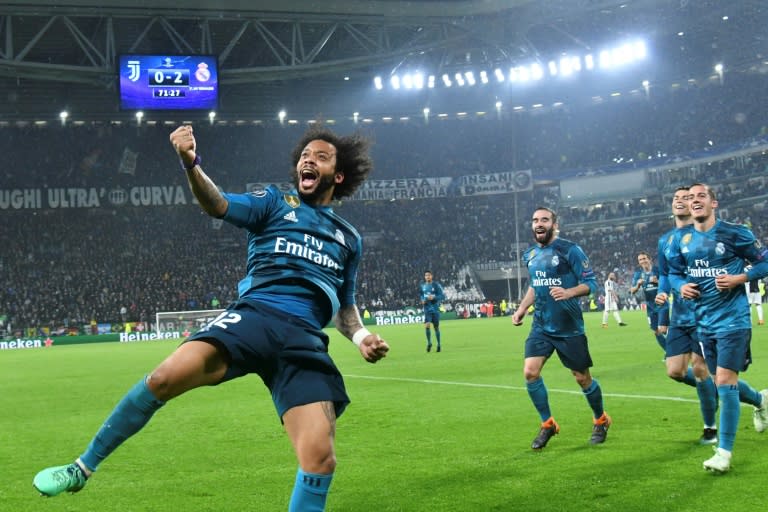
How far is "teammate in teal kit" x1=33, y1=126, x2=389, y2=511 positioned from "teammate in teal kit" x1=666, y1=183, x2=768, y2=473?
12.1 feet

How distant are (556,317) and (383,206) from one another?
52.8 metres

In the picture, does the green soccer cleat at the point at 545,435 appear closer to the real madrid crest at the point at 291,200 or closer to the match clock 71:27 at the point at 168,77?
the real madrid crest at the point at 291,200

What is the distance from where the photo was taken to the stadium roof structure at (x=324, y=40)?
3697cm

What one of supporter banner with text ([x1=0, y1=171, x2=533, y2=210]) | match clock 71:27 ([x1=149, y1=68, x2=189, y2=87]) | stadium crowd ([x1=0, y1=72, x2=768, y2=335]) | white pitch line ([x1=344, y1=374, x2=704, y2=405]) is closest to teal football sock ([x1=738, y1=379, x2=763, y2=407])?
white pitch line ([x1=344, y1=374, x2=704, y2=405])

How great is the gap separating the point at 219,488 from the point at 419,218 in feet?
182

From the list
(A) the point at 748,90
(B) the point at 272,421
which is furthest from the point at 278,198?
(A) the point at 748,90

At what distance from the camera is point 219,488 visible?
6.91 m

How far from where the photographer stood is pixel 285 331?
15.2ft

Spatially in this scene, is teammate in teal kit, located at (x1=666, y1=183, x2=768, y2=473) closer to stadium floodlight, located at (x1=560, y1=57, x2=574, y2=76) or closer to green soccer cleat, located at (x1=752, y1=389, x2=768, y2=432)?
green soccer cleat, located at (x1=752, y1=389, x2=768, y2=432)

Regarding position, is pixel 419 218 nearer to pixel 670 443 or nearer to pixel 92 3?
pixel 92 3

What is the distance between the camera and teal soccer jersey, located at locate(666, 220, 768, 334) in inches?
298

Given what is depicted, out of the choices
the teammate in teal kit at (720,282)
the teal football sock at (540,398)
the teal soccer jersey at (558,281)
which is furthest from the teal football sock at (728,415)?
the teal soccer jersey at (558,281)

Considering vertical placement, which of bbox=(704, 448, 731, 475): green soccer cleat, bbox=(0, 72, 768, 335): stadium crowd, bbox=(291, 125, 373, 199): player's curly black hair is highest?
bbox=(0, 72, 768, 335): stadium crowd

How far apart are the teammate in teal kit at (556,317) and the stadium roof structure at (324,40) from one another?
29.3 metres
